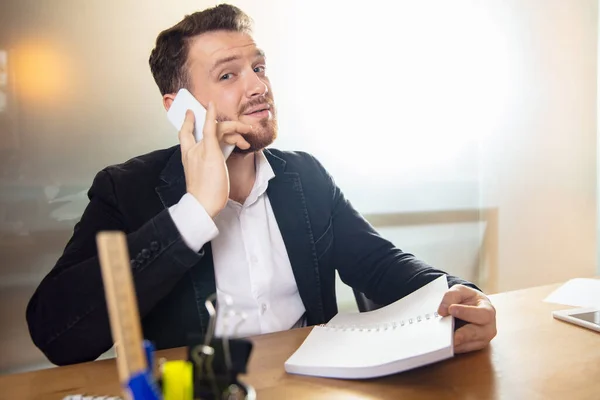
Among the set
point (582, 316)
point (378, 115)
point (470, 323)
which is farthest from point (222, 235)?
point (378, 115)

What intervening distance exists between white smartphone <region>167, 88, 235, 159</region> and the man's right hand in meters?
0.03

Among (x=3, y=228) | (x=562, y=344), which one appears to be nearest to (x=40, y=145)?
(x=3, y=228)

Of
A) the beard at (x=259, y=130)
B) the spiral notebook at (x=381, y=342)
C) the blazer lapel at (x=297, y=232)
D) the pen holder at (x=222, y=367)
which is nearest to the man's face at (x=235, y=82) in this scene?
the beard at (x=259, y=130)

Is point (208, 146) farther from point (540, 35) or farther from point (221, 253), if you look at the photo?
point (540, 35)

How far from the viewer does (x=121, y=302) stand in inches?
14.5

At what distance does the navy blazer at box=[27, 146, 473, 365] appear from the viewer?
996mm

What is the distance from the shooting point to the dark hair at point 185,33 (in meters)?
1.48

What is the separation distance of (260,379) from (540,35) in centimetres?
245

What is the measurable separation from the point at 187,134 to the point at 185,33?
0.47 metres

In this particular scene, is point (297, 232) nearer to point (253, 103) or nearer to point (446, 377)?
point (253, 103)

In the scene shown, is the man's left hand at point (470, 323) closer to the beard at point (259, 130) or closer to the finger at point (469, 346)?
the finger at point (469, 346)

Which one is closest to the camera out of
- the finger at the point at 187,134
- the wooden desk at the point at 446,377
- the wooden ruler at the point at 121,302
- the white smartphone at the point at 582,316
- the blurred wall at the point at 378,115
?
the wooden ruler at the point at 121,302

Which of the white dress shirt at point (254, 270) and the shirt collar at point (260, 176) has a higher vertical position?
the shirt collar at point (260, 176)

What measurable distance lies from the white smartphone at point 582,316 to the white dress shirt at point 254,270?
1.98 ft
